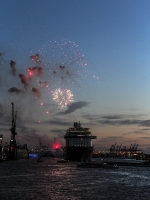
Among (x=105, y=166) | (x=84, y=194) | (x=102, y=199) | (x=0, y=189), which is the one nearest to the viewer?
(x=102, y=199)

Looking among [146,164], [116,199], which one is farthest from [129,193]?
[146,164]

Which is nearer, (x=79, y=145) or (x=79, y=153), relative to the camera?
(x=79, y=153)

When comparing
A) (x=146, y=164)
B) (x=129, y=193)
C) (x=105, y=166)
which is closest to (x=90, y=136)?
(x=146, y=164)

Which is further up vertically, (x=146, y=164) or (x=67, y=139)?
(x=67, y=139)

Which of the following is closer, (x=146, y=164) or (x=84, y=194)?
(x=84, y=194)

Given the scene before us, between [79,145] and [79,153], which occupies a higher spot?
[79,145]

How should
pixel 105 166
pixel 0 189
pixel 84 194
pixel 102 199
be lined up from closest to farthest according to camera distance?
1. pixel 102 199
2. pixel 84 194
3. pixel 0 189
4. pixel 105 166

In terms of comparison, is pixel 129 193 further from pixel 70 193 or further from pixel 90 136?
pixel 90 136
